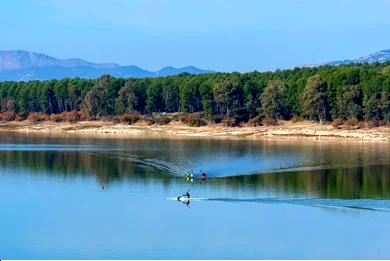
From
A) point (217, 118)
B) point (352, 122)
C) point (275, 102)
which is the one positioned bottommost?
point (352, 122)

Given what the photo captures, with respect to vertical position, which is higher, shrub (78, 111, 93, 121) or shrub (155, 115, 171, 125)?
shrub (78, 111, 93, 121)

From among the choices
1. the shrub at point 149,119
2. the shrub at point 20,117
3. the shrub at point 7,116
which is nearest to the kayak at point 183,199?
the shrub at point 149,119

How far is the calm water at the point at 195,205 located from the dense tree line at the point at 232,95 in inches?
1176

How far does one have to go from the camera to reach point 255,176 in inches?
2324

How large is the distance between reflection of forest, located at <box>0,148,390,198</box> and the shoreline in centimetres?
3658

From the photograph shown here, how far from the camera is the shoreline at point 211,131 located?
10150cm

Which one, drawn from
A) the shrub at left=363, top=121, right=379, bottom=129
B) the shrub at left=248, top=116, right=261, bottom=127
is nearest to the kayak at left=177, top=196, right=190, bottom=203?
the shrub at left=363, top=121, right=379, bottom=129

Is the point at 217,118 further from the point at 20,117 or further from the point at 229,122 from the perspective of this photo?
the point at 20,117

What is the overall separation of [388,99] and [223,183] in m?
54.5

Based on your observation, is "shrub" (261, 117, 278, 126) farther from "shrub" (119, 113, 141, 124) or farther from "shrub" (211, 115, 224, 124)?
"shrub" (119, 113, 141, 124)

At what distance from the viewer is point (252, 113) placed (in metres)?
121

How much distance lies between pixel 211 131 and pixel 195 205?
2806 inches

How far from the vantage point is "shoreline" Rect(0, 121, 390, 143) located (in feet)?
333

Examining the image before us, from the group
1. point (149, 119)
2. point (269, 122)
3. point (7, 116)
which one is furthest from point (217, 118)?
point (7, 116)
